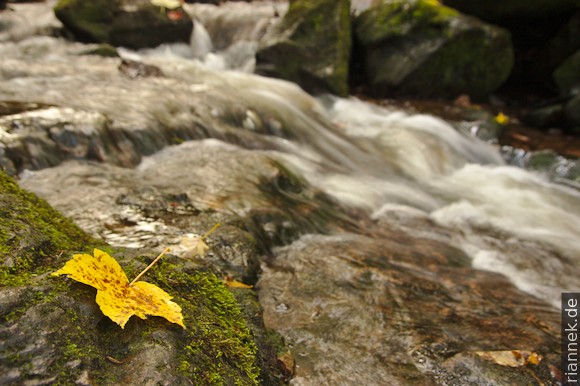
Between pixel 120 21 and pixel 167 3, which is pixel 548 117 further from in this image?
pixel 120 21

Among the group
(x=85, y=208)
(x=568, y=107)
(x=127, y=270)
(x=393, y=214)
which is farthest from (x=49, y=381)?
(x=568, y=107)

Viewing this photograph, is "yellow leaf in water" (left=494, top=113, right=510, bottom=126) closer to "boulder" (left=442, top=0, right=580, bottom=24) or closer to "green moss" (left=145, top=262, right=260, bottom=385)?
"boulder" (left=442, top=0, right=580, bottom=24)

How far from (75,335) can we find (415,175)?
246 inches

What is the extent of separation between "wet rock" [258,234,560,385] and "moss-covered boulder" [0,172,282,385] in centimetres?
47

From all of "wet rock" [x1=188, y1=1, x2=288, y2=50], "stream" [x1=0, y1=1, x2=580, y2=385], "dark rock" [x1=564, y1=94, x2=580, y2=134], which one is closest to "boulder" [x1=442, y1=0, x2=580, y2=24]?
"dark rock" [x1=564, y1=94, x2=580, y2=134]

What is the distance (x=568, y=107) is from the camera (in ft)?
30.8

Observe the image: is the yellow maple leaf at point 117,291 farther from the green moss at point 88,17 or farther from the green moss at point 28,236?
the green moss at point 88,17

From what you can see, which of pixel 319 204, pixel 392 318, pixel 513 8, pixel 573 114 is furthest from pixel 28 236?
pixel 513 8

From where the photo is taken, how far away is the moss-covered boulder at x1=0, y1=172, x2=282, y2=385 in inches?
38.7

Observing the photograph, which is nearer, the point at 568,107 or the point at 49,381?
the point at 49,381

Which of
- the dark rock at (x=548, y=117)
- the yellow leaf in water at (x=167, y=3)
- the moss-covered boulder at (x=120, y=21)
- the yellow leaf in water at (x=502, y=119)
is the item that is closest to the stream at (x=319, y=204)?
the yellow leaf in water at (x=502, y=119)

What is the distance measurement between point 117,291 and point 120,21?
10587mm

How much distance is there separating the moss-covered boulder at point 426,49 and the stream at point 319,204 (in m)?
2.67

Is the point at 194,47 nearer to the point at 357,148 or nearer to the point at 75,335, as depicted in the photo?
the point at 357,148
